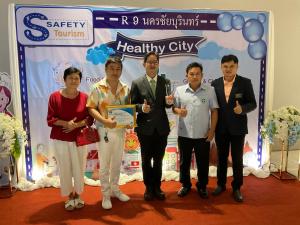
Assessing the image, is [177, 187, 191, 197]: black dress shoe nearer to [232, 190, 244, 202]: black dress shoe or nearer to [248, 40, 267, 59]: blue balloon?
[232, 190, 244, 202]: black dress shoe

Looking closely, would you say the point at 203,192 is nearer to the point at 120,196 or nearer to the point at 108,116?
the point at 120,196

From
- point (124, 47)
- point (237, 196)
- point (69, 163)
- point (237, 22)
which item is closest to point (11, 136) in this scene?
point (69, 163)

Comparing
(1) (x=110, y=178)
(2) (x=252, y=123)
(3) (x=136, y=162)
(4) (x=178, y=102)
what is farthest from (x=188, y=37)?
(1) (x=110, y=178)

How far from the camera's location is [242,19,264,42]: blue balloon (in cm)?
424

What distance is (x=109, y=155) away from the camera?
3252 millimetres

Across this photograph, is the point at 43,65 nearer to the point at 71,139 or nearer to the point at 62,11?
the point at 62,11

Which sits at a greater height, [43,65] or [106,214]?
[43,65]

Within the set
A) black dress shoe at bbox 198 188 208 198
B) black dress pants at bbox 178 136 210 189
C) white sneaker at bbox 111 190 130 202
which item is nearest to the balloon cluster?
black dress pants at bbox 178 136 210 189

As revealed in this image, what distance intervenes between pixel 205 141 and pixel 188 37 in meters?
1.43

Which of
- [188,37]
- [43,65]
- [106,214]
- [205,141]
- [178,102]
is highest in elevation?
[188,37]

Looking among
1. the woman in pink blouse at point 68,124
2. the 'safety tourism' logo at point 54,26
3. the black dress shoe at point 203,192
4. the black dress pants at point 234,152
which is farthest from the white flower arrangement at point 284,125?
the 'safety tourism' logo at point 54,26

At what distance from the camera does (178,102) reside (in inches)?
135

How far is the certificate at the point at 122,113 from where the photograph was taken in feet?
10.3

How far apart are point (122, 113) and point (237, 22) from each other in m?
2.05
